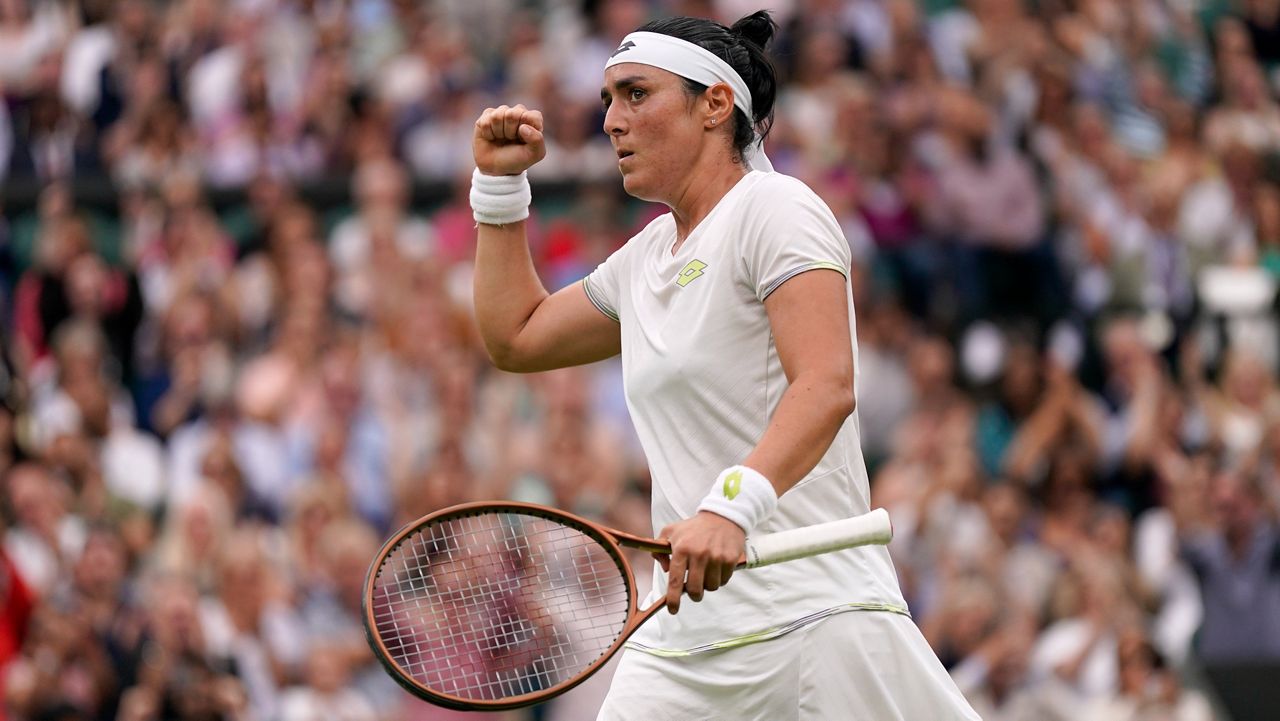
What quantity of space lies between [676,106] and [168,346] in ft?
25.2

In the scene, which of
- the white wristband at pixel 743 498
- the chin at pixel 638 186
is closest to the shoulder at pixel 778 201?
the chin at pixel 638 186

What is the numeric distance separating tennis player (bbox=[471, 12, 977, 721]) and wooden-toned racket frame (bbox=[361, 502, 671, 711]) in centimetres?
12

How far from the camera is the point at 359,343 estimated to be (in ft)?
37.4

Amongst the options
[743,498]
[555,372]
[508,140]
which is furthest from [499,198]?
[555,372]

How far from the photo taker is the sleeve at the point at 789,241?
4.38 metres

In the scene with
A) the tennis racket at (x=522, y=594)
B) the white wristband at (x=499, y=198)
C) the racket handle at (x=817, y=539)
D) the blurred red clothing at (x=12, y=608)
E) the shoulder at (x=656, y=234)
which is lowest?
the blurred red clothing at (x=12, y=608)

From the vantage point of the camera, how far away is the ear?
4.74m

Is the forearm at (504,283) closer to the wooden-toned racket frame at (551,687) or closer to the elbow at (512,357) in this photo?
the elbow at (512,357)

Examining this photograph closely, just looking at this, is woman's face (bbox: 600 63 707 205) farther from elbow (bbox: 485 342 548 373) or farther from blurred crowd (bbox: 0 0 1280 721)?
blurred crowd (bbox: 0 0 1280 721)

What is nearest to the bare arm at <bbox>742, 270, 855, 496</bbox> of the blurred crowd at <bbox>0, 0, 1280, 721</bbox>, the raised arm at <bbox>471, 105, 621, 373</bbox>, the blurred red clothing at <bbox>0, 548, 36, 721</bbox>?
the raised arm at <bbox>471, 105, 621, 373</bbox>

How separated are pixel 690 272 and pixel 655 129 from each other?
14.1 inches

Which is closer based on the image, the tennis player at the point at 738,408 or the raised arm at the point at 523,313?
the tennis player at the point at 738,408

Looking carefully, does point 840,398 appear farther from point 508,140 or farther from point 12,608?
point 12,608

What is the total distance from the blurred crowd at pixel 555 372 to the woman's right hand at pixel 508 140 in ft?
15.4
